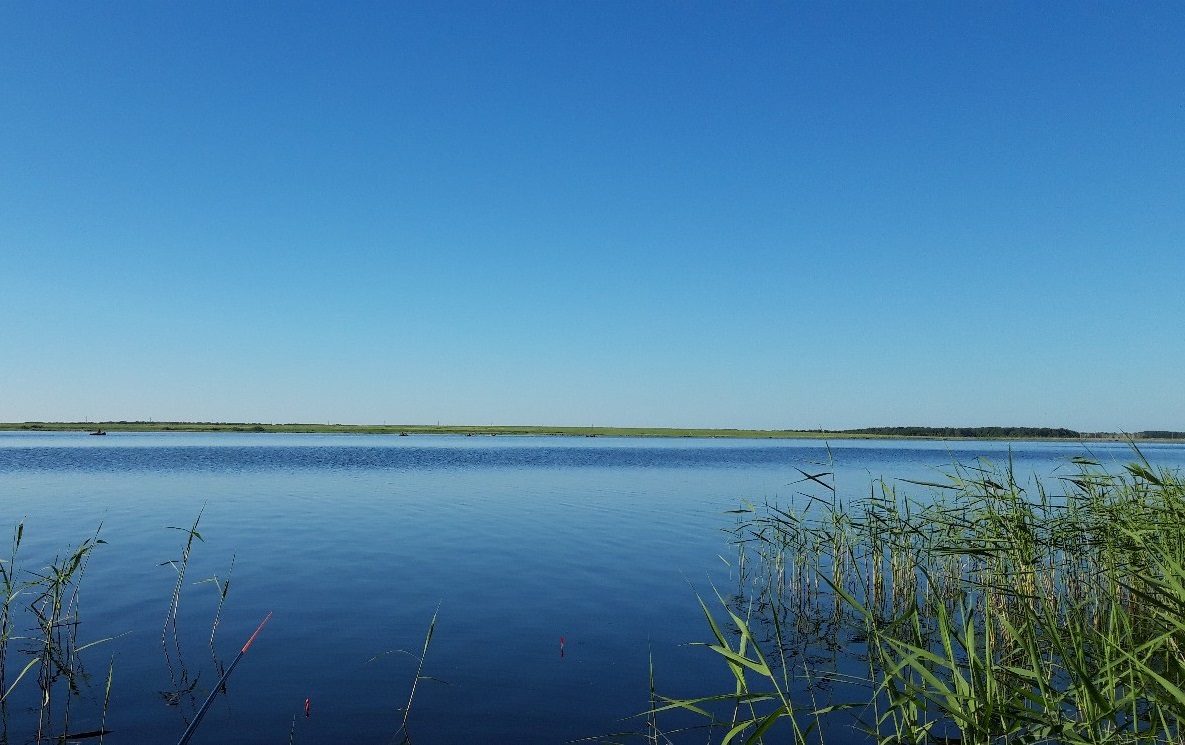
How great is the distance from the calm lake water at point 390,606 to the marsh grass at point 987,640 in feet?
4.81

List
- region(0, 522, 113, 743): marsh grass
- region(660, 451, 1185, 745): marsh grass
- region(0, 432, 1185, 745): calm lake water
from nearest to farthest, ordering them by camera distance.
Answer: region(660, 451, 1185, 745): marsh grass → region(0, 522, 113, 743): marsh grass → region(0, 432, 1185, 745): calm lake water

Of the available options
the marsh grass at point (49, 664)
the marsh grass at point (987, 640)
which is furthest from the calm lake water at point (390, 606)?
the marsh grass at point (987, 640)

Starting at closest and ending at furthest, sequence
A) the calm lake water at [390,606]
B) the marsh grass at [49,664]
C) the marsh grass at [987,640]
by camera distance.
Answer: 1. the marsh grass at [987,640]
2. the marsh grass at [49,664]
3. the calm lake water at [390,606]

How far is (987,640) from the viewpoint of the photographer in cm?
521

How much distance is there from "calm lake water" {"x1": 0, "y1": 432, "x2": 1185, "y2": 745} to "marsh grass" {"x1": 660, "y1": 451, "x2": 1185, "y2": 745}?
147 cm

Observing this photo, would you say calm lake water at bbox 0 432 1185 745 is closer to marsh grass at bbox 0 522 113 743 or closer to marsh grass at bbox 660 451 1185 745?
marsh grass at bbox 0 522 113 743

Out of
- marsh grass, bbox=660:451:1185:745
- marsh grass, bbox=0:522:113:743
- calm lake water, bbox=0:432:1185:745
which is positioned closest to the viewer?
marsh grass, bbox=660:451:1185:745

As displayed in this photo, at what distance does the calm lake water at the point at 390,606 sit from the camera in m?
8.20

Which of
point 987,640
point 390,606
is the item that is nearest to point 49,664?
point 390,606

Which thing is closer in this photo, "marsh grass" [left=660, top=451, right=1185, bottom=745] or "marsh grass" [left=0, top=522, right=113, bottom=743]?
"marsh grass" [left=660, top=451, right=1185, bottom=745]

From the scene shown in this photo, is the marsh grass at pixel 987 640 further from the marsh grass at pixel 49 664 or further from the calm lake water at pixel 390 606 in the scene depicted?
the marsh grass at pixel 49 664

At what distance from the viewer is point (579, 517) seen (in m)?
25.0

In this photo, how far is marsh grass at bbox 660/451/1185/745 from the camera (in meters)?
5.23

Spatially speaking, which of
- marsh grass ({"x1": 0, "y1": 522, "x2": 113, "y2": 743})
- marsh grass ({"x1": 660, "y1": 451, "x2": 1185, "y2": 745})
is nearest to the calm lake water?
marsh grass ({"x1": 0, "y1": 522, "x2": 113, "y2": 743})
